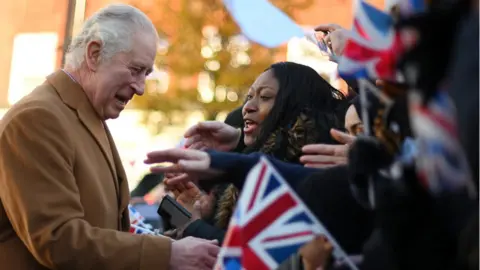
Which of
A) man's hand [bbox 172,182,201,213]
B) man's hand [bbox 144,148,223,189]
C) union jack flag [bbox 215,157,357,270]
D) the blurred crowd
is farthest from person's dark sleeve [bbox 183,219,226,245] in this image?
union jack flag [bbox 215,157,357,270]

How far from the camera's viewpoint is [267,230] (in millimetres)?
1643

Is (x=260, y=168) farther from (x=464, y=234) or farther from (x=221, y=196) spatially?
(x=221, y=196)

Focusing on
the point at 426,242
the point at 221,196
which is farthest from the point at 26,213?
the point at 426,242

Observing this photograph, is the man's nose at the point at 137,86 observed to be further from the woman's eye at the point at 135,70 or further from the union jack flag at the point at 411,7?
the union jack flag at the point at 411,7

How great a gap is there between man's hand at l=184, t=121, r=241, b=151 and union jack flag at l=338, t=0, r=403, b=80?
4.52 feet

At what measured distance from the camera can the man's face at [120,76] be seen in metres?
2.75

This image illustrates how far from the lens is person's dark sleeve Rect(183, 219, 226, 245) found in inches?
111

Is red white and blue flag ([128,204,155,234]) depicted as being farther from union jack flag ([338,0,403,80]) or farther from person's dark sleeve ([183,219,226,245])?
union jack flag ([338,0,403,80])

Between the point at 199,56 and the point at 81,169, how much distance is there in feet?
24.7

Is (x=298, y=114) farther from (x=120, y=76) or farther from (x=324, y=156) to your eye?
(x=324, y=156)

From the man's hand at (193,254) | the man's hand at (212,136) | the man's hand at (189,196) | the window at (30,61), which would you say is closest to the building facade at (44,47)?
the window at (30,61)

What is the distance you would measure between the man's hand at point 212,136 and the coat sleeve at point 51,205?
51cm

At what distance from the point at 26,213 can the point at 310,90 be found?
1.12m

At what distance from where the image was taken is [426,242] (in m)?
1.40
